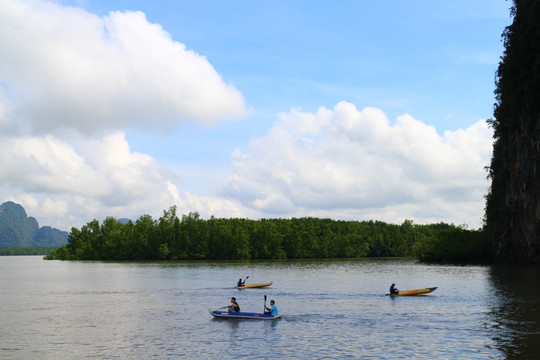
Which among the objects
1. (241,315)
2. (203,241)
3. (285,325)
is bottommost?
(285,325)

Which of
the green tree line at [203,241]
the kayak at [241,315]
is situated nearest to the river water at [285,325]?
the kayak at [241,315]

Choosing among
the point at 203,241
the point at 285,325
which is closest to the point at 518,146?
the point at 285,325

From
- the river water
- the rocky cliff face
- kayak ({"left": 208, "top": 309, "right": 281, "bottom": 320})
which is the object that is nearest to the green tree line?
the rocky cliff face

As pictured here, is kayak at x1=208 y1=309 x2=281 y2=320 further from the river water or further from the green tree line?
the green tree line

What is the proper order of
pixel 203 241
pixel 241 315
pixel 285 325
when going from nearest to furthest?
1. pixel 285 325
2. pixel 241 315
3. pixel 203 241

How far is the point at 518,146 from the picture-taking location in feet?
324

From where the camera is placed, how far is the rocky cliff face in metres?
89.9

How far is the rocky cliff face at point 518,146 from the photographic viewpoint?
89.9 meters

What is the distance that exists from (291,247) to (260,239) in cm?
1325

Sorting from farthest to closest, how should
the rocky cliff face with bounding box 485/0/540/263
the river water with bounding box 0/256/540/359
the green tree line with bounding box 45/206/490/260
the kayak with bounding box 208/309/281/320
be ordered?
the green tree line with bounding box 45/206/490/260 → the rocky cliff face with bounding box 485/0/540/263 → the kayak with bounding box 208/309/281/320 → the river water with bounding box 0/256/540/359

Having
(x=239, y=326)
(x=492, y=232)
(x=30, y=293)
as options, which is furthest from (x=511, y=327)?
(x=492, y=232)

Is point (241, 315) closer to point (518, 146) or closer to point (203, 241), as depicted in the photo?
point (518, 146)

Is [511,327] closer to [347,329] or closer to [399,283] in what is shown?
[347,329]

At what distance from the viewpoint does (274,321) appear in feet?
129
